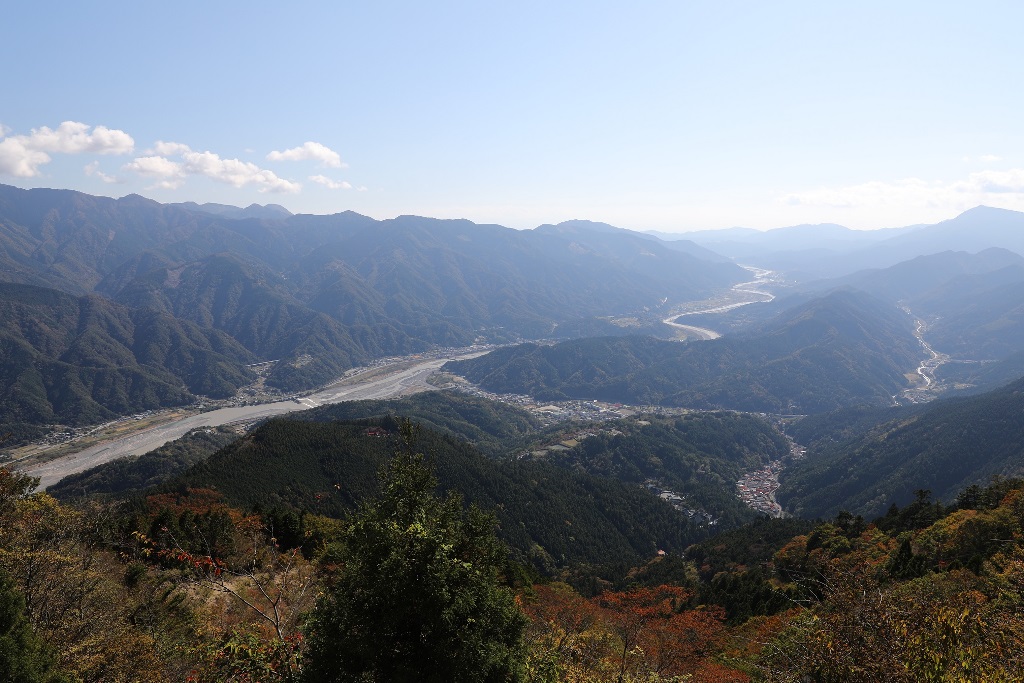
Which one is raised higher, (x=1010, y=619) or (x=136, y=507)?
(x=1010, y=619)

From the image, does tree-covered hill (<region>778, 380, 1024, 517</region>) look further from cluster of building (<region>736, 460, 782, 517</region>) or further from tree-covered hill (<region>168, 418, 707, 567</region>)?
tree-covered hill (<region>168, 418, 707, 567</region>)

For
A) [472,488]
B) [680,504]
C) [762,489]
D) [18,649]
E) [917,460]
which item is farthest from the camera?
[762,489]

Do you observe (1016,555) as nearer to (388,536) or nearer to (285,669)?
(388,536)

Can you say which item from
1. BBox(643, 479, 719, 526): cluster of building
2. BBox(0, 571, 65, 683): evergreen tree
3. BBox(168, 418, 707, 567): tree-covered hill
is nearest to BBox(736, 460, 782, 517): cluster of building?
BBox(643, 479, 719, 526): cluster of building

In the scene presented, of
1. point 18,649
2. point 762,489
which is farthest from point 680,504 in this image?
point 18,649

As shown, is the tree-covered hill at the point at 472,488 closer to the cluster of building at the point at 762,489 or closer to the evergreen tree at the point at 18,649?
the cluster of building at the point at 762,489

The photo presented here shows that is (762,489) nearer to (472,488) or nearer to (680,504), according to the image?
(680,504)

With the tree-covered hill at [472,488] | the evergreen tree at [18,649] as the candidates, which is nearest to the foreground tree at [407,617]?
the evergreen tree at [18,649]

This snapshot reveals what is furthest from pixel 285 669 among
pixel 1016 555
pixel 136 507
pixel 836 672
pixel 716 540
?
pixel 716 540
